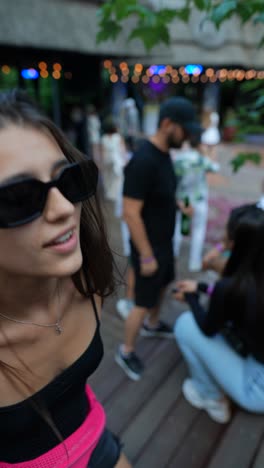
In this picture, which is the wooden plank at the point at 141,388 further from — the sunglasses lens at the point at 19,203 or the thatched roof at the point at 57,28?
the thatched roof at the point at 57,28

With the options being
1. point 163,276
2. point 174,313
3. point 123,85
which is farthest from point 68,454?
point 123,85

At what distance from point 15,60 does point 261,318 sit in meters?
7.09

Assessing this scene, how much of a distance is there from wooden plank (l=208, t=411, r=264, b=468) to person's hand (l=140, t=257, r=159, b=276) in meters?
0.92

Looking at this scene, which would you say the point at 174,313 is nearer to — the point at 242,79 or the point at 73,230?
the point at 73,230

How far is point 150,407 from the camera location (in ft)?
5.76

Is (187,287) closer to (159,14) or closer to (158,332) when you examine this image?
(158,332)

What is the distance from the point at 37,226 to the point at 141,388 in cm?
160

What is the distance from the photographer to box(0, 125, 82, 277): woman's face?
0.62m

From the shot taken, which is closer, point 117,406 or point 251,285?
point 251,285

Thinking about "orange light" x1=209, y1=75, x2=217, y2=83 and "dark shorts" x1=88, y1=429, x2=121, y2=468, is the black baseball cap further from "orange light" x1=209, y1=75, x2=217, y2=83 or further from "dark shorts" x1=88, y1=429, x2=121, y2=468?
"orange light" x1=209, y1=75, x2=217, y2=83

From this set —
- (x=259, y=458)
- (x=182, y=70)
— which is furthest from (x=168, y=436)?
(x=182, y=70)

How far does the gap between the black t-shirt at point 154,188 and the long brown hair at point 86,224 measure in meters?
0.81

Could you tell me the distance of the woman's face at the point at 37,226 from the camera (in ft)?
2.04

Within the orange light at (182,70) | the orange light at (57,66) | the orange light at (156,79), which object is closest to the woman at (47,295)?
the orange light at (57,66)
